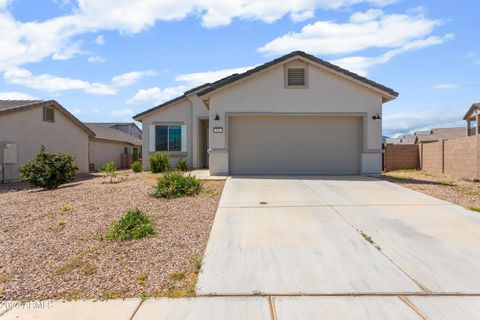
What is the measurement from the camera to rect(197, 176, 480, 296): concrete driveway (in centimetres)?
357

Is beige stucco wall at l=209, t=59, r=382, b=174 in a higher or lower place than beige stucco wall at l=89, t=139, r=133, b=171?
higher

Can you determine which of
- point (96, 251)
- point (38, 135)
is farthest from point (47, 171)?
point (96, 251)

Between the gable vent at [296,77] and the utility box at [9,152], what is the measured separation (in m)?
12.4

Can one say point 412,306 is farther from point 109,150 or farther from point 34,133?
point 109,150

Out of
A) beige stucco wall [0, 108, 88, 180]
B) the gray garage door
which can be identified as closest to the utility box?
beige stucco wall [0, 108, 88, 180]

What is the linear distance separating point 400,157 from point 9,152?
19360mm

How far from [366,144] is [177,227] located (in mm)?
9208

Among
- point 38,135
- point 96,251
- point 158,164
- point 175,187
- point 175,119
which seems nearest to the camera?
point 96,251

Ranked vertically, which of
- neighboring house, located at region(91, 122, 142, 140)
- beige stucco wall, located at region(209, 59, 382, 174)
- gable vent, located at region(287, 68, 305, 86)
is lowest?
beige stucco wall, located at region(209, 59, 382, 174)

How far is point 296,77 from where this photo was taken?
12.3 metres

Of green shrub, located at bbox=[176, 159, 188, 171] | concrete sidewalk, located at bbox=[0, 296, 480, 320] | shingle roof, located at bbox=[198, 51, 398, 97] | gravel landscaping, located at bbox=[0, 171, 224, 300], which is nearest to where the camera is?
concrete sidewalk, located at bbox=[0, 296, 480, 320]

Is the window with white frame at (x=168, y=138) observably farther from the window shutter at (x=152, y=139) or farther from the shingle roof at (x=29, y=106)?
the shingle roof at (x=29, y=106)

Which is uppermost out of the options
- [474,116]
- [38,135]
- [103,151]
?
[474,116]

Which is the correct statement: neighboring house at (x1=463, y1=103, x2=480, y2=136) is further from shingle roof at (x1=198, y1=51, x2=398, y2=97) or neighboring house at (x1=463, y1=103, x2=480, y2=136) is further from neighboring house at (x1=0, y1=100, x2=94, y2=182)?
neighboring house at (x1=0, y1=100, x2=94, y2=182)
